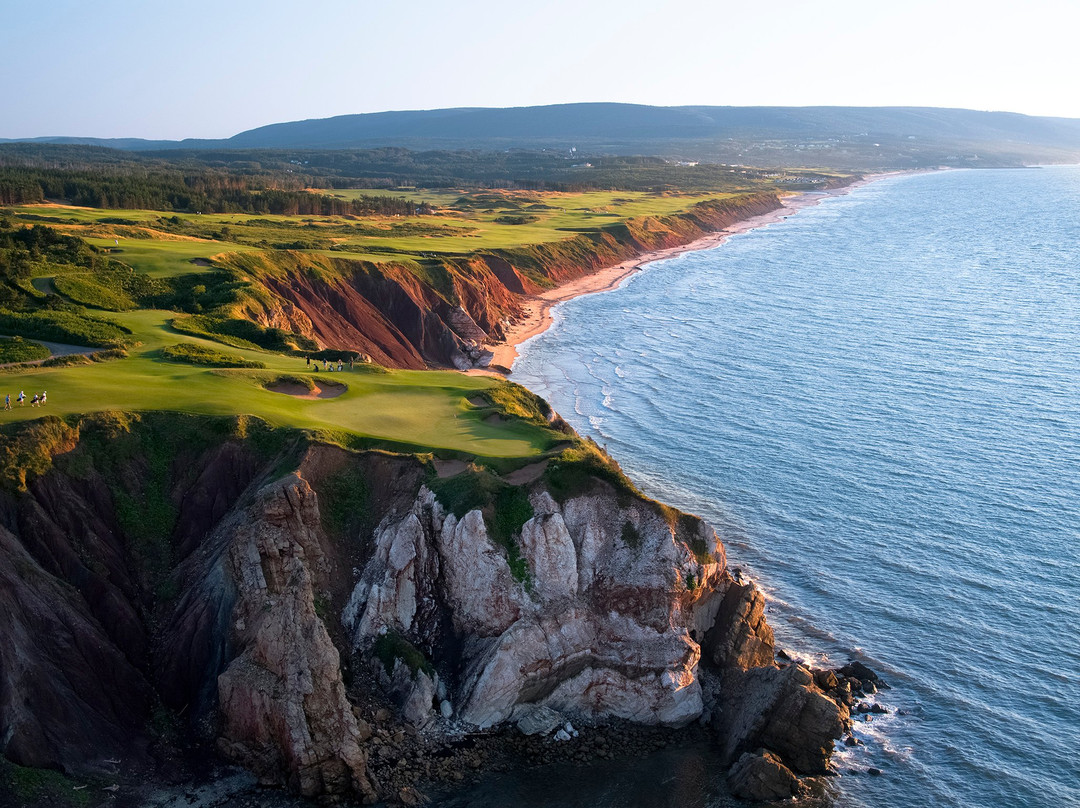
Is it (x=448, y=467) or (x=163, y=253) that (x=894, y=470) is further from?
(x=163, y=253)

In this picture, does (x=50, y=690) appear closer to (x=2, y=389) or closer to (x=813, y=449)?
(x=2, y=389)

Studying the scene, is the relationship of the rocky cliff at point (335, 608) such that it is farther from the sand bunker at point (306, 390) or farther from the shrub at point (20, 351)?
the shrub at point (20, 351)

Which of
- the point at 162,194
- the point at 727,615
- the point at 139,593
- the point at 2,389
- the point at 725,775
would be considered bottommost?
the point at 725,775

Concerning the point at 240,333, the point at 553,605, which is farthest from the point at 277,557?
the point at 240,333

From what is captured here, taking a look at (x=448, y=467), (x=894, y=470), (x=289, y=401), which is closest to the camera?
(x=448, y=467)

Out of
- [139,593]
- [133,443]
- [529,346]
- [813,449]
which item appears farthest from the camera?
[529,346]

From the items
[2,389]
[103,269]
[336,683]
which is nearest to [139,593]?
[336,683]

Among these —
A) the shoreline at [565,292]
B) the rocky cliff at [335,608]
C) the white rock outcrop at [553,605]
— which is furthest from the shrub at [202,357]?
the shoreline at [565,292]
